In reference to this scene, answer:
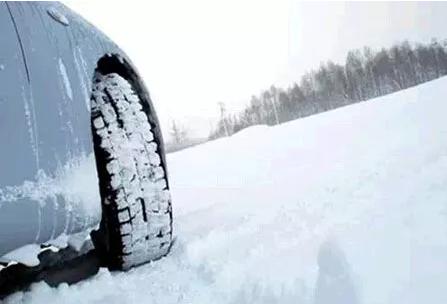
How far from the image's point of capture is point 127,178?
207cm

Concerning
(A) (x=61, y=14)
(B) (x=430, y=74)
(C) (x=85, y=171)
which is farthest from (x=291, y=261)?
(B) (x=430, y=74)

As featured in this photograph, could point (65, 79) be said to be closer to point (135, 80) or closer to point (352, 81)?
point (135, 80)

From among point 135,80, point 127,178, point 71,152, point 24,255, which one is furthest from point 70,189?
point 135,80

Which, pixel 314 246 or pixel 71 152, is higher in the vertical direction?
pixel 71 152

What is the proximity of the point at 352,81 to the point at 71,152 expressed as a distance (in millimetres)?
83394

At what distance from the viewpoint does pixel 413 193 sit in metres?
2.48

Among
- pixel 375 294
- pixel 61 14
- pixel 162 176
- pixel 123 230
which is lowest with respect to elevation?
pixel 375 294

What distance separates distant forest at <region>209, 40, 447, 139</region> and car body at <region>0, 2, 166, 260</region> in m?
78.2

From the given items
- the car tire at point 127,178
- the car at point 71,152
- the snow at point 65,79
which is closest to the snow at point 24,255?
the car at point 71,152

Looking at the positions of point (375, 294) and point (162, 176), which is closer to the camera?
point (375, 294)

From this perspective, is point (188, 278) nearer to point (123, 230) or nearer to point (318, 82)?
point (123, 230)

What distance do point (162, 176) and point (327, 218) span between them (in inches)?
34.2

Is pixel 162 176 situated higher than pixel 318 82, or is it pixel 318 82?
pixel 318 82

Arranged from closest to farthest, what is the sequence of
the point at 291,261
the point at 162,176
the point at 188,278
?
the point at 291,261 → the point at 188,278 → the point at 162,176
